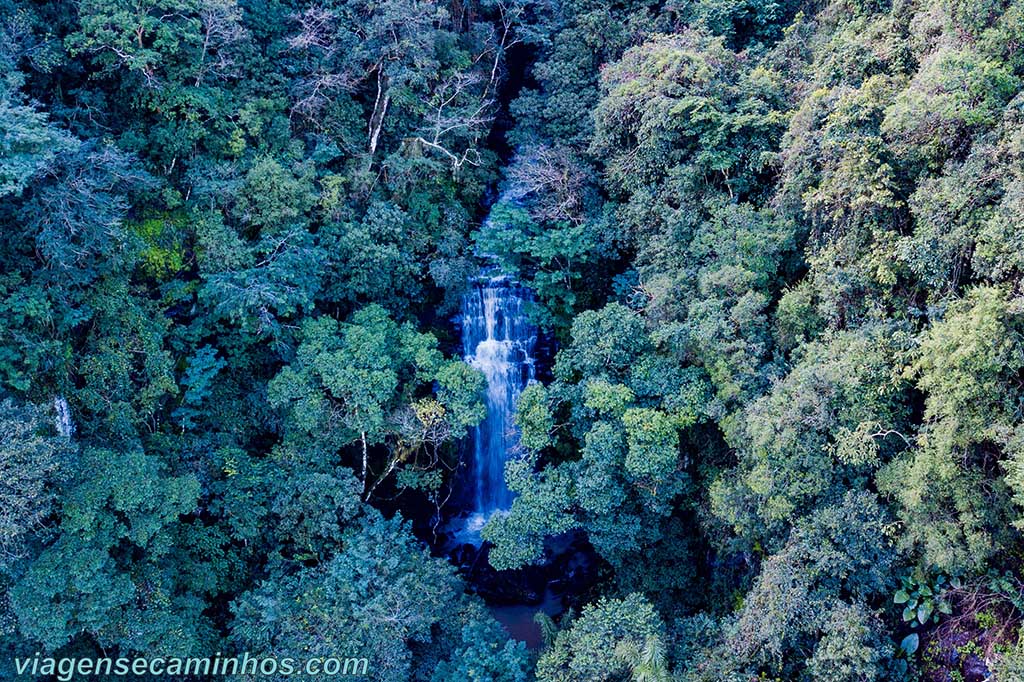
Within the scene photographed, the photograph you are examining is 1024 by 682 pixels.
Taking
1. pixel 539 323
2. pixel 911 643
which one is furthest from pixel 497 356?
pixel 911 643

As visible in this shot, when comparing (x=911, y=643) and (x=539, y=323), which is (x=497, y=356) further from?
(x=911, y=643)

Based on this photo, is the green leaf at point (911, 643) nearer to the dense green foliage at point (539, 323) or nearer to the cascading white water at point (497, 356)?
the dense green foliage at point (539, 323)

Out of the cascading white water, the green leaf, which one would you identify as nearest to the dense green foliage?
the green leaf

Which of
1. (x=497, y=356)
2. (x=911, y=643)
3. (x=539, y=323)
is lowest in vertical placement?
(x=911, y=643)

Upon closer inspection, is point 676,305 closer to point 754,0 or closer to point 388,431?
point 388,431

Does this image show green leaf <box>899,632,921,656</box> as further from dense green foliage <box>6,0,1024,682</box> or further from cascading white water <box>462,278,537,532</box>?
cascading white water <box>462,278,537,532</box>

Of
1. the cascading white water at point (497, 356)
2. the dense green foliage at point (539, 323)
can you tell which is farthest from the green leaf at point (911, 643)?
the cascading white water at point (497, 356)

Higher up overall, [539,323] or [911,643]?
[539,323]
